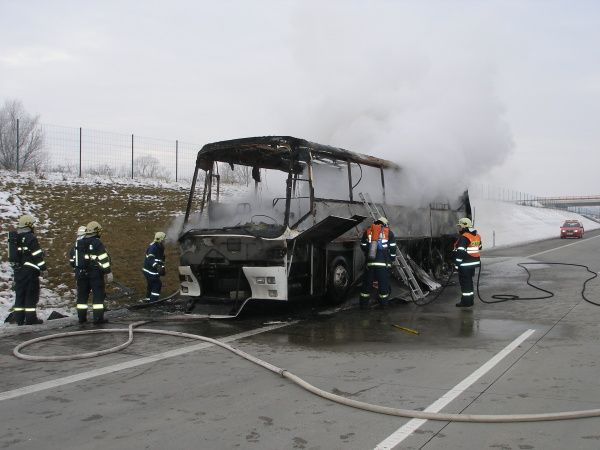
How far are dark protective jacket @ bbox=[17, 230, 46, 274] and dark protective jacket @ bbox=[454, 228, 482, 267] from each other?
276 inches

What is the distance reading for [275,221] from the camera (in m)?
8.61

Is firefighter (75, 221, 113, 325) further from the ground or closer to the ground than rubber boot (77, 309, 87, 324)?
further from the ground

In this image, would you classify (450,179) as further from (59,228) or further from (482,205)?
(482,205)

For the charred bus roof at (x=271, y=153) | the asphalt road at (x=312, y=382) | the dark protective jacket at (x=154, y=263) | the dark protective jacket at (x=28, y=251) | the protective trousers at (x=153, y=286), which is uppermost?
the charred bus roof at (x=271, y=153)

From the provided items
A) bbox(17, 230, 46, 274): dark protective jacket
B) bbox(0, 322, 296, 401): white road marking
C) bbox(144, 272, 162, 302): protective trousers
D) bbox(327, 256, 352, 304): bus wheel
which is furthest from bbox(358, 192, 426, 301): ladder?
bbox(17, 230, 46, 274): dark protective jacket

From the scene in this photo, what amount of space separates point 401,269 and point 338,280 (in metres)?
1.84

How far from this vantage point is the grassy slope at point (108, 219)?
12.2m

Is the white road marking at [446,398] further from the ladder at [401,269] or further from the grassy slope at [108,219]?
the grassy slope at [108,219]

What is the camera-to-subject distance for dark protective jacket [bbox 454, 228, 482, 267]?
987cm

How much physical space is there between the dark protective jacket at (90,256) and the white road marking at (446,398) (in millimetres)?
5601

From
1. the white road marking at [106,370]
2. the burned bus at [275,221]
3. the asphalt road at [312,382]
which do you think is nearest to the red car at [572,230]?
the burned bus at [275,221]

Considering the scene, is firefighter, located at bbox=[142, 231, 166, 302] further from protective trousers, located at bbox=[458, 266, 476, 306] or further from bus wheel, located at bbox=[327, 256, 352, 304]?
protective trousers, located at bbox=[458, 266, 476, 306]

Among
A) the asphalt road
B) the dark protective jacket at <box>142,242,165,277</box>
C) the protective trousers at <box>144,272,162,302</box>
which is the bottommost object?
the asphalt road

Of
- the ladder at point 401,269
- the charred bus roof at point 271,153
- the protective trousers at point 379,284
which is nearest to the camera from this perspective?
the charred bus roof at point 271,153
